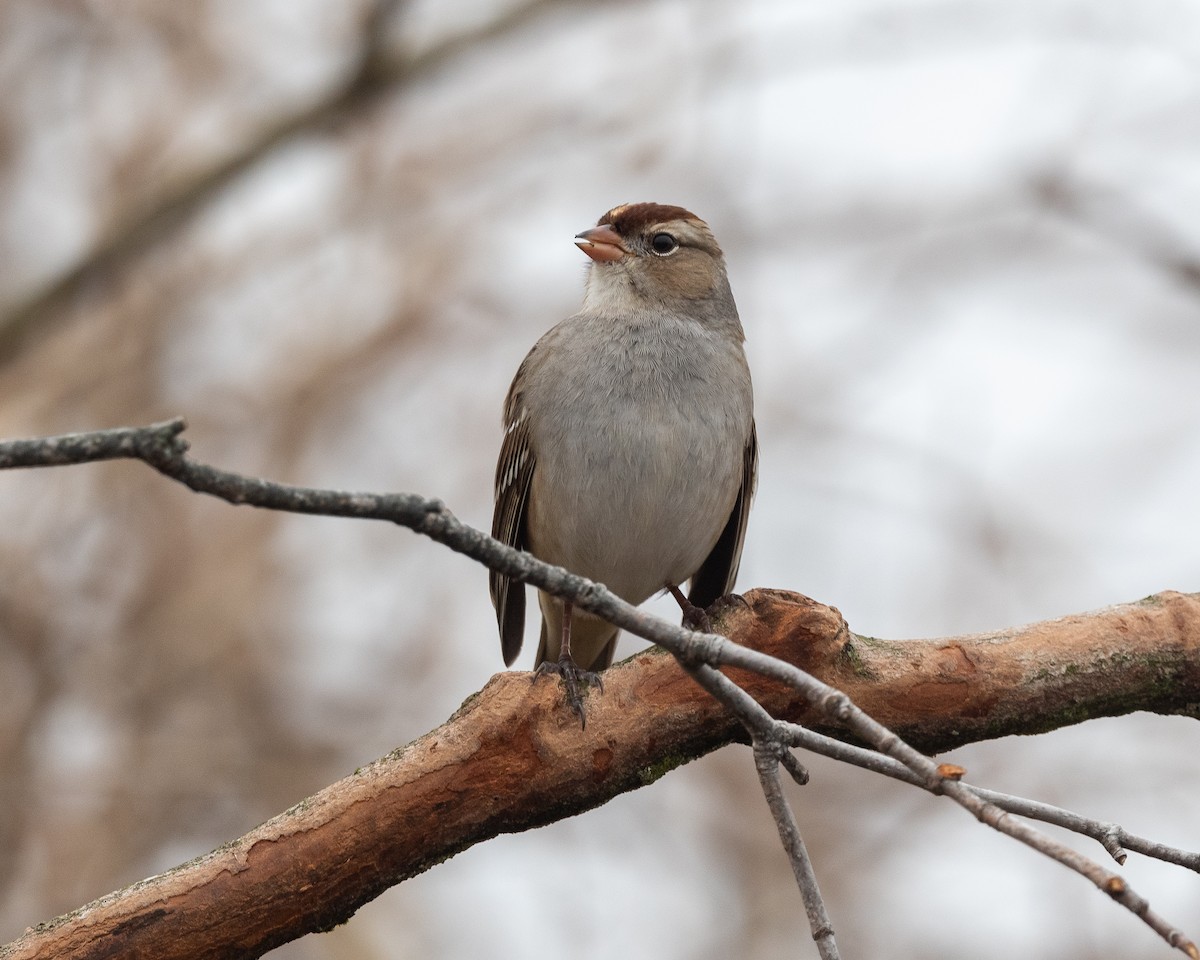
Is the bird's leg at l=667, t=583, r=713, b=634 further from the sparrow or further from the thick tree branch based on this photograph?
the thick tree branch

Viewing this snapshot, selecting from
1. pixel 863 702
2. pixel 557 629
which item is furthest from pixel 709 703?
pixel 557 629

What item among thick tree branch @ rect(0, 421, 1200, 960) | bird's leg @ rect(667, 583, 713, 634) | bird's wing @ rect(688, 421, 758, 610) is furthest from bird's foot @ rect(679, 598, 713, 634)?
thick tree branch @ rect(0, 421, 1200, 960)

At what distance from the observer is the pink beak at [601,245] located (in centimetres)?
611

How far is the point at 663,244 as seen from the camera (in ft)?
20.4

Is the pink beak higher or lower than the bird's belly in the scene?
higher

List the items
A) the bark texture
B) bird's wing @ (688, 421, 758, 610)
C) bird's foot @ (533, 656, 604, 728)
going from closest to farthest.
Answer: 1. the bark texture
2. bird's foot @ (533, 656, 604, 728)
3. bird's wing @ (688, 421, 758, 610)

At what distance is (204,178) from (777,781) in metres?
5.81

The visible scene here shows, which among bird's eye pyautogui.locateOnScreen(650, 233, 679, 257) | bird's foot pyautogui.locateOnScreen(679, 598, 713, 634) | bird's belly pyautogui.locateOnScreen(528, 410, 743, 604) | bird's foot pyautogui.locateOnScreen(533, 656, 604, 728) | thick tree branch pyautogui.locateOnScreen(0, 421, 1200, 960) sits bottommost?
thick tree branch pyautogui.locateOnScreen(0, 421, 1200, 960)

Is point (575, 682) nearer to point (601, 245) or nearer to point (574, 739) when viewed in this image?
point (574, 739)

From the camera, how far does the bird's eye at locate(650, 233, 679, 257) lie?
6.21 metres

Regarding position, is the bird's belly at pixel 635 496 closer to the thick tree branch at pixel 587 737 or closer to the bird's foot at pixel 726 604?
the bird's foot at pixel 726 604

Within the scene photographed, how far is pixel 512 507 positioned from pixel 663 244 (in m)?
1.44

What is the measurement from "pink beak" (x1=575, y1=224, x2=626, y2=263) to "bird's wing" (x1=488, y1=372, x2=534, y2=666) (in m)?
0.70

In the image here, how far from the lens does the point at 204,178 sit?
298 inches
